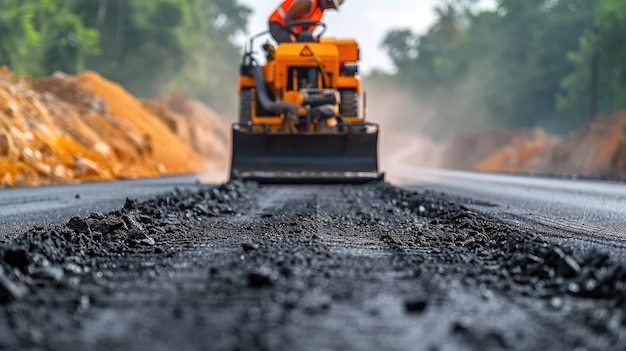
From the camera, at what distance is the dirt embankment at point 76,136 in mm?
18734

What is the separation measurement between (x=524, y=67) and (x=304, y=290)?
5397 centimetres

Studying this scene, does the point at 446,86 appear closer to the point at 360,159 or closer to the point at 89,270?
the point at 360,159

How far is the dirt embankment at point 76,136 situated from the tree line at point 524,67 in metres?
Answer: 22.2

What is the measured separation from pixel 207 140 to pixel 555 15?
93.0ft

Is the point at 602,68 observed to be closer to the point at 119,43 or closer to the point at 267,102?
the point at 119,43

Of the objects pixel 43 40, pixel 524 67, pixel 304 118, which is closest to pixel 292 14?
pixel 304 118

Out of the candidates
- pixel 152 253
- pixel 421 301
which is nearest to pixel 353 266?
pixel 421 301

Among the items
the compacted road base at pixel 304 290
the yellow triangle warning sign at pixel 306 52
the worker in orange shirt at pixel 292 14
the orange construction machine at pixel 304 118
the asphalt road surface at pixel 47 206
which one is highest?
the worker in orange shirt at pixel 292 14

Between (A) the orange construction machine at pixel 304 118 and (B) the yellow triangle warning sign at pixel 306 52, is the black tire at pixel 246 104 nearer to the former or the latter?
(A) the orange construction machine at pixel 304 118

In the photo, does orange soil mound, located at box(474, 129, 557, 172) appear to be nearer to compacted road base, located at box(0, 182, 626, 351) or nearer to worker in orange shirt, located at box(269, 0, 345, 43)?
worker in orange shirt, located at box(269, 0, 345, 43)

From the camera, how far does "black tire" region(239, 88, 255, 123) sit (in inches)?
607

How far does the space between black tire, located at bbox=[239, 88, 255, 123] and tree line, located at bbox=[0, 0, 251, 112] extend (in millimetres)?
23341

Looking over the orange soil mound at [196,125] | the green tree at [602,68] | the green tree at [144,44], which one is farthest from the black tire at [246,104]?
the green tree at [144,44]

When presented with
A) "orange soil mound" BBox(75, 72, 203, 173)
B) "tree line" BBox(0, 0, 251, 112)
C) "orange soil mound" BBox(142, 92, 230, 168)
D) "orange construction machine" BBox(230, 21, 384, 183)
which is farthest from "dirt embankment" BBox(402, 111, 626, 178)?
"tree line" BBox(0, 0, 251, 112)
